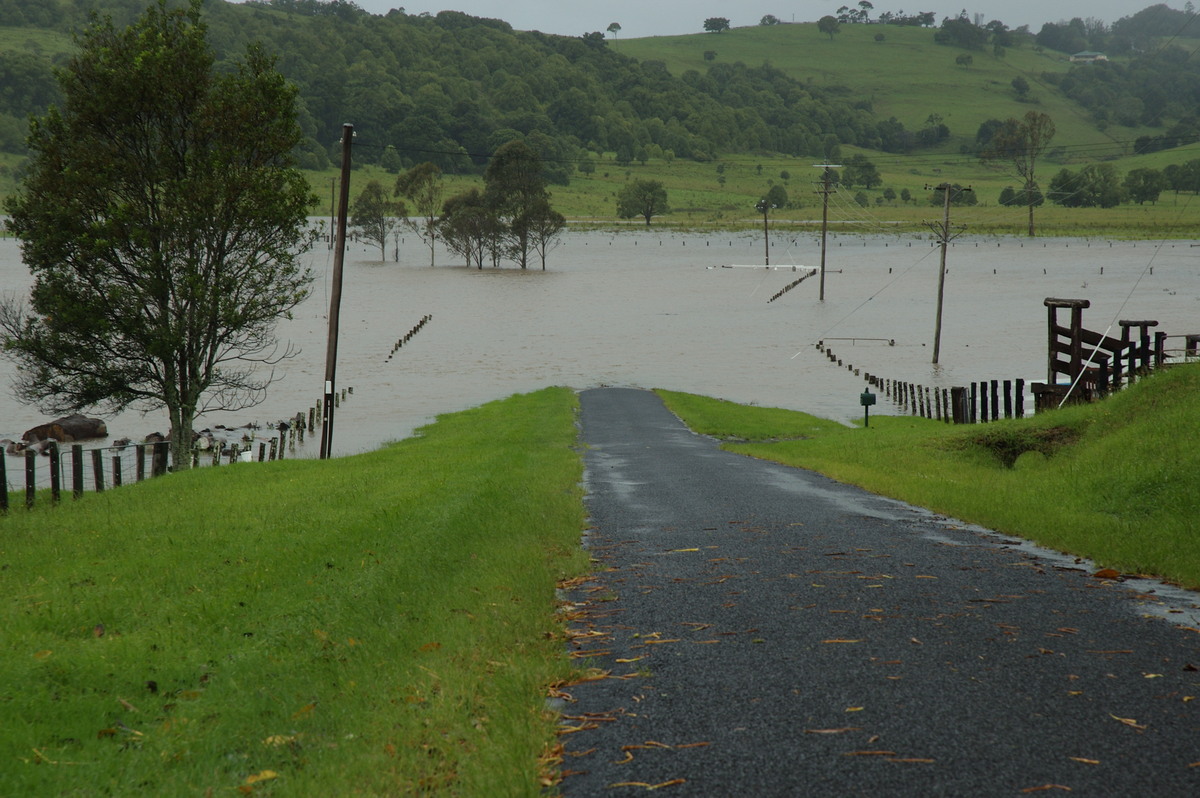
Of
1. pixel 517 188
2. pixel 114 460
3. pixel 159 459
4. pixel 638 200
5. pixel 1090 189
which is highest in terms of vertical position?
pixel 1090 189

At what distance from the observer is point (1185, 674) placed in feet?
21.9

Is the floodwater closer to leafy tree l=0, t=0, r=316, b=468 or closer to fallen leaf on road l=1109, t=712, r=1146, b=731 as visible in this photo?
leafy tree l=0, t=0, r=316, b=468

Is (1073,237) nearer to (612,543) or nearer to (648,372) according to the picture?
(648,372)

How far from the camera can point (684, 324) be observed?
77500 millimetres

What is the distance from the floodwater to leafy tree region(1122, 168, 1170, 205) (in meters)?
43.2

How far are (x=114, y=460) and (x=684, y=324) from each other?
59.3m

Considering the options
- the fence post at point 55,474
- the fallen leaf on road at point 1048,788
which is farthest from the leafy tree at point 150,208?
the fallen leaf on road at point 1048,788

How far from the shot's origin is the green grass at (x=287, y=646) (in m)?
5.69

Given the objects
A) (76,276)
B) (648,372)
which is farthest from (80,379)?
(648,372)

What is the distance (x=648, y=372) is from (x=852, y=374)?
10.8m

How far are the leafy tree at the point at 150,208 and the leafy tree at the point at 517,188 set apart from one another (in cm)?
10228

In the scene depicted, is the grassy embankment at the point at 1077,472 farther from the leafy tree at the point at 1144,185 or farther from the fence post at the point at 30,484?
the leafy tree at the point at 1144,185

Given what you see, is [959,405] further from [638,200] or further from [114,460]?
[638,200]

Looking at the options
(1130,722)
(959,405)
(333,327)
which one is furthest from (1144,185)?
(1130,722)
